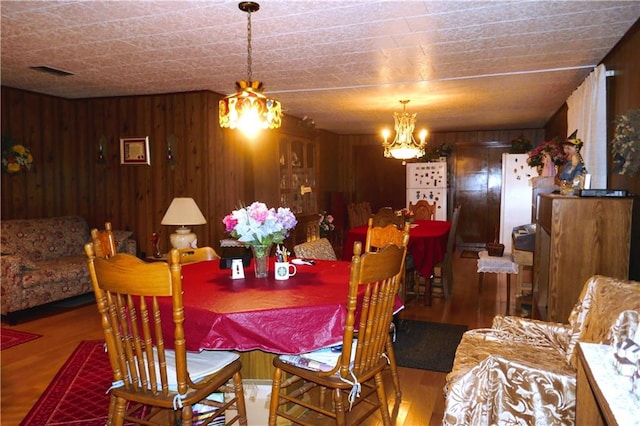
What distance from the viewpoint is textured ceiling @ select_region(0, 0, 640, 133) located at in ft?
8.87

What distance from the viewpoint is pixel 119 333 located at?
184cm

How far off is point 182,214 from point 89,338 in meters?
1.34

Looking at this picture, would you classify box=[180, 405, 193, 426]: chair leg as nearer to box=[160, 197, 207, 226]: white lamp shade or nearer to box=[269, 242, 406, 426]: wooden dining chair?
box=[269, 242, 406, 426]: wooden dining chair

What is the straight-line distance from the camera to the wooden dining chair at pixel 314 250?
3285mm

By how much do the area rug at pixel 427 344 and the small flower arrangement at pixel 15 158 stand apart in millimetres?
4378

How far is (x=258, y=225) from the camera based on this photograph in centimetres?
241

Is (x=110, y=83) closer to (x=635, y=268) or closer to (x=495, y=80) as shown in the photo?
(x=495, y=80)

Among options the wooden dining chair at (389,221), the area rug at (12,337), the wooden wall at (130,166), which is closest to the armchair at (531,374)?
the wooden dining chair at (389,221)

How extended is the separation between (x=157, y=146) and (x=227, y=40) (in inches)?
101

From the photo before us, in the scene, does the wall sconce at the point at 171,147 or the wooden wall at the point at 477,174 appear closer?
→ the wall sconce at the point at 171,147

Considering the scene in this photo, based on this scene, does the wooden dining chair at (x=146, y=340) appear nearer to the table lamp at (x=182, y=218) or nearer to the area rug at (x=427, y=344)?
the area rug at (x=427, y=344)

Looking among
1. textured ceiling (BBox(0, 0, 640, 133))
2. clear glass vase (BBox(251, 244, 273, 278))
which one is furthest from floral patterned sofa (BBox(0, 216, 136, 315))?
clear glass vase (BBox(251, 244, 273, 278))

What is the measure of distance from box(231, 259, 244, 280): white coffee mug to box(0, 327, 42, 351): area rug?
7.82ft

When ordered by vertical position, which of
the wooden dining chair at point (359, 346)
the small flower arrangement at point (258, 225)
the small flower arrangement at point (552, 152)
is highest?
the small flower arrangement at point (552, 152)
